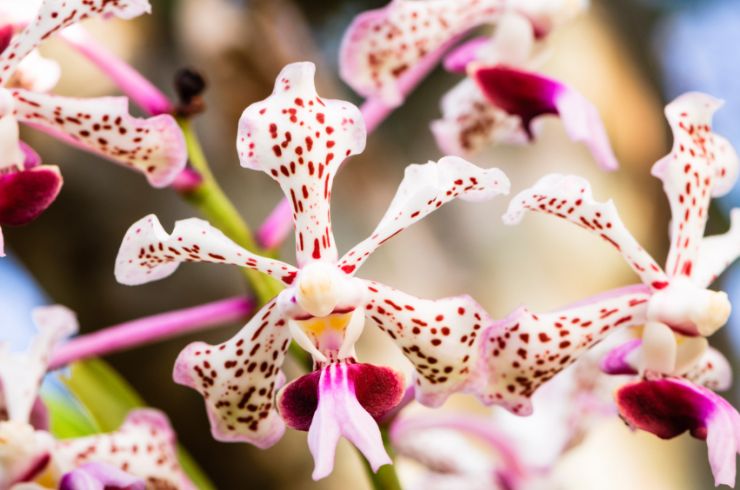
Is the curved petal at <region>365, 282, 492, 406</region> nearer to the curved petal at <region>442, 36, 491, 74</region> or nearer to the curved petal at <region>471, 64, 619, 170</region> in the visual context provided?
the curved petal at <region>471, 64, 619, 170</region>

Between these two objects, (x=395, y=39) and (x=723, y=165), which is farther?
(x=395, y=39)

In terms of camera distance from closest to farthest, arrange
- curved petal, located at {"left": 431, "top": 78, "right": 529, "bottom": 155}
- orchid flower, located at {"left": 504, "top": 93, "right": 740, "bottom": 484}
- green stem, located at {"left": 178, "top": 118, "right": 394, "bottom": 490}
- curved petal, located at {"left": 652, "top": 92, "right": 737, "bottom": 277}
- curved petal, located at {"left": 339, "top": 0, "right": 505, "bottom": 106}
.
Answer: orchid flower, located at {"left": 504, "top": 93, "right": 740, "bottom": 484} < curved petal, located at {"left": 652, "top": 92, "right": 737, "bottom": 277} < green stem, located at {"left": 178, "top": 118, "right": 394, "bottom": 490} < curved petal, located at {"left": 339, "top": 0, "right": 505, "bottom": 106} < curved petal, located at {"left": 431, "top": 78, "right": 529, "bottom": 155}

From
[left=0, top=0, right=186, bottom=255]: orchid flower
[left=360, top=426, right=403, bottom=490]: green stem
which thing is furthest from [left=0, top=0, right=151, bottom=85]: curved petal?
[left=360, top=426, right=403, bottom=490]: green stem

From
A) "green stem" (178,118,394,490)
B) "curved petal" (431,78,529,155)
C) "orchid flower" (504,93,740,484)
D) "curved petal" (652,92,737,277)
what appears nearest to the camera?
"orchid flower" (504,93,740,484)

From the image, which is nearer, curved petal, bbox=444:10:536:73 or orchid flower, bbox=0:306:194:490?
orchid flower, bbox=0:306:194:490

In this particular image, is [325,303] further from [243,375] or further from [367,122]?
[367,122]

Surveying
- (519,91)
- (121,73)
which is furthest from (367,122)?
(121,73)

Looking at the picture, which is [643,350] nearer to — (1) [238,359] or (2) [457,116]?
(1) [238,359]

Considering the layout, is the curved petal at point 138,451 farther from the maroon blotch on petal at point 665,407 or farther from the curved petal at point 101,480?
the maroon blotch on petal at point 665,407
